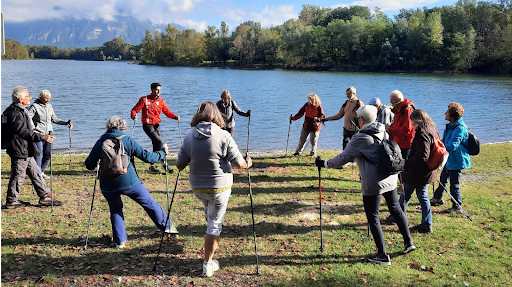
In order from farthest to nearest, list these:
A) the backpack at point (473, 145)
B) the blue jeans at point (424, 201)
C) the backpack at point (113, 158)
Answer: the backpack at point (473, 145), the blue jeans at point (424, 201), the backpack at point (113, 158)

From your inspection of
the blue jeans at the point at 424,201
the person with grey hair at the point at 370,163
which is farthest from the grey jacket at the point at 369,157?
the blue jeans at the point at 424,201

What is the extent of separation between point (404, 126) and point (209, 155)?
5374 millimetres

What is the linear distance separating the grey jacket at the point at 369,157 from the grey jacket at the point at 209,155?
1646 mm

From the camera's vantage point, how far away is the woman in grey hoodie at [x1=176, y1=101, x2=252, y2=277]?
535 cm

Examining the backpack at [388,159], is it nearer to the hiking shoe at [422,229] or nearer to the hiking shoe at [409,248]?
the hiking shoe at [409,248]

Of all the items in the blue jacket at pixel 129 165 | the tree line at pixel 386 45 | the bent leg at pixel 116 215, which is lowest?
the bent leg at pixel 116 215

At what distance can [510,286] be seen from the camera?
18.3 ft

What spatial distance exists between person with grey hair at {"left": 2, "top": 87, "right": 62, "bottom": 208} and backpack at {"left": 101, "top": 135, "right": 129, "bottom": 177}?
2.87m

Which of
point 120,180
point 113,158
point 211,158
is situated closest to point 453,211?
point 211,158

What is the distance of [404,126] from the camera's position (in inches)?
349

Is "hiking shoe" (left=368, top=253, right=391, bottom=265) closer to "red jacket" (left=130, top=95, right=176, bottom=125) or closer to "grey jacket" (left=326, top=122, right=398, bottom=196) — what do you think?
"grey jacket" (left=326, top=122, right=398, bottom=196)

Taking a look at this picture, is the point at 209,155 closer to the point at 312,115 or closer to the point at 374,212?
the point at 374,212

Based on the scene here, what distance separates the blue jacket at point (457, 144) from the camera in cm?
799

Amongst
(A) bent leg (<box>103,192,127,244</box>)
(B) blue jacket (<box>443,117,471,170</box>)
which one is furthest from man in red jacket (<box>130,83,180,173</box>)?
(B) blue jacket (<box>443,117,471,170</box>)
